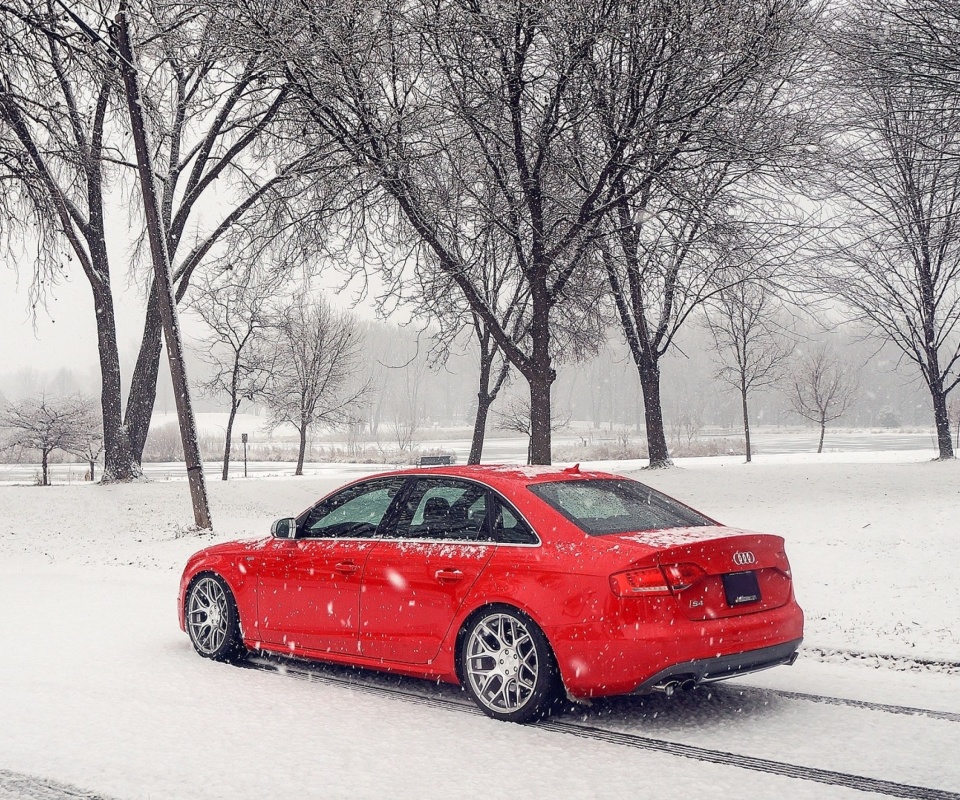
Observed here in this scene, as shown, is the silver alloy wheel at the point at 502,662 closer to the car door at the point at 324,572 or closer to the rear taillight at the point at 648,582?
the rear taillight at the point at 648,582

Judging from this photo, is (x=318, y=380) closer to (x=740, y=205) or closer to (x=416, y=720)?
(x=740, y=205)

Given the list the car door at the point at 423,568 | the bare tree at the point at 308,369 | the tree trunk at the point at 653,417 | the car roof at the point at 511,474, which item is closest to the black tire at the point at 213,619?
the car door at the point at 423,568

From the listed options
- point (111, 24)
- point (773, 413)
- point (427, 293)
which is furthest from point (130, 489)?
point (773, 413)

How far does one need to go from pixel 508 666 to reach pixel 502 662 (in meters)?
0.04

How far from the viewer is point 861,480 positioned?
66.3ft

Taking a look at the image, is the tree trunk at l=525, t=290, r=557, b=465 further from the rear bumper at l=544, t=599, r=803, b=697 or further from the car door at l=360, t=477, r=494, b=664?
the rear bumper at l=544, t=599, r=803, b=697

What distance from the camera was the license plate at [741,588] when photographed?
17.5 feet

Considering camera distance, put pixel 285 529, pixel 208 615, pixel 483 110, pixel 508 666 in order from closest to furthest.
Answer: pixel 508 666 → pixel 285 529 → pixel 208 615 → pixel 483 110

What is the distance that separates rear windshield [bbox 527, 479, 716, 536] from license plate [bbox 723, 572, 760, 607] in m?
0.53

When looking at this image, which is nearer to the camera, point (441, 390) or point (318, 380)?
point (318, 380)

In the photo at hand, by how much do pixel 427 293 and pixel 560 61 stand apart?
510cm

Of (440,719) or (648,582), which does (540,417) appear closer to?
(440,719)

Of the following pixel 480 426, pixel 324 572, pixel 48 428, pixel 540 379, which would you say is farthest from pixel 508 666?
pixel 48 428

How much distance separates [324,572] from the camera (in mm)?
6496
